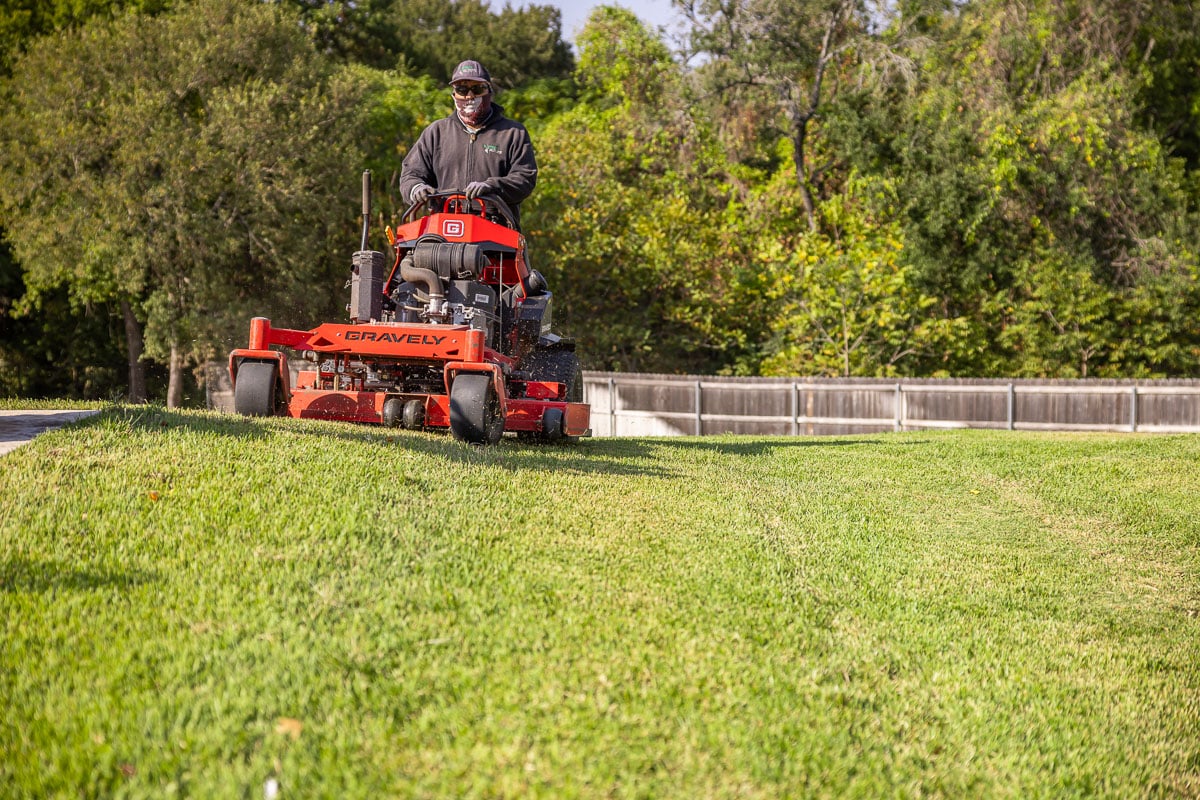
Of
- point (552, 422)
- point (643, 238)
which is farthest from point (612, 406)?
point (552, 422)

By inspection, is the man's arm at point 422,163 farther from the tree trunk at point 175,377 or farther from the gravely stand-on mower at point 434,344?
the tree trunk at point 175,377

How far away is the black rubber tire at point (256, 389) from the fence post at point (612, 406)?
56.3 feet

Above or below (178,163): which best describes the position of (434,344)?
below

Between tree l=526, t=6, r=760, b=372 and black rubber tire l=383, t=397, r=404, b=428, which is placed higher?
tree l=526, t=6, r=760, b=372

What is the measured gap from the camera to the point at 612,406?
26.6m

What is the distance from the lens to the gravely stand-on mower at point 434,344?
29.9 ft

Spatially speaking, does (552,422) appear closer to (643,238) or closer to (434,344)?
(434,344)

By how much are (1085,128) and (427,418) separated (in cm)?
2465

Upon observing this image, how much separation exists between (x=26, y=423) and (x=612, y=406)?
64.7 feet

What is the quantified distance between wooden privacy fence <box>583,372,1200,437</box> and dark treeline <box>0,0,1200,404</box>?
4.14 m

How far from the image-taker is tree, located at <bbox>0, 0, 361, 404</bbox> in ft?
84.4

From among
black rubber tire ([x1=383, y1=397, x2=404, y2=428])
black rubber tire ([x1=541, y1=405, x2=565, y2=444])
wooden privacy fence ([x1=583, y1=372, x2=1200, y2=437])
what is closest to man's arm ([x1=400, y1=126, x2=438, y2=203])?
black rubber tire ([x1=383, y1=397, x2=404, y2=428])

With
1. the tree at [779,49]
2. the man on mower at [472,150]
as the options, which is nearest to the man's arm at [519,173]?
the man on mower at [472,150]

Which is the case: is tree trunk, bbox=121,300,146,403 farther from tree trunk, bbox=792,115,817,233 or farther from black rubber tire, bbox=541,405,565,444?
black rubber tire, bbox=541,405,565,444
